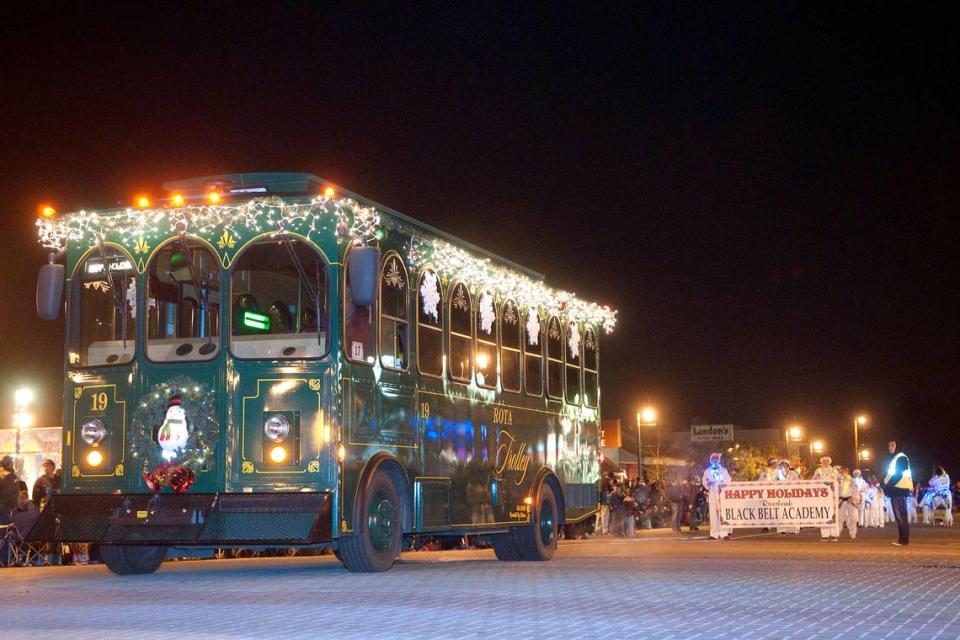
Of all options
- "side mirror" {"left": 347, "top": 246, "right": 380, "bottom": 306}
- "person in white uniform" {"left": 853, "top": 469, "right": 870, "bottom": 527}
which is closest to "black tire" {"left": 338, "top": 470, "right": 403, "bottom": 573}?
"side mirror" {"left": 347, "top": 246, "right": 380, "bottom": 306}

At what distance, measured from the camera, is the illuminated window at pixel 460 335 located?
618 inches

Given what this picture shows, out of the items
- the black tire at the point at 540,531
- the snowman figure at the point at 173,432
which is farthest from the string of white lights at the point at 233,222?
the black tire at the point at 540,531

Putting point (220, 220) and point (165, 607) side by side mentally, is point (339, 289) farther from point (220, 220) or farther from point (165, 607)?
point (165, 607)

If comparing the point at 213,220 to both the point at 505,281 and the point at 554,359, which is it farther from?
the point at 554,359

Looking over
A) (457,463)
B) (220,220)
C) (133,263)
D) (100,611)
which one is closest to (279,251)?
(220,220)

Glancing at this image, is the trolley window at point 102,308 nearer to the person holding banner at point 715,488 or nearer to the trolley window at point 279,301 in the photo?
the trolley window at point 279,301

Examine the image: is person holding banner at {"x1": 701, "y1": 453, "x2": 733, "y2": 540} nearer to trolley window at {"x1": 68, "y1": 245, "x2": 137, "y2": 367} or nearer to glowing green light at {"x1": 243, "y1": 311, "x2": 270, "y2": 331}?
glowing green light at {"x1": 243, "y1": 311, "x2": 270, "y2": 331}

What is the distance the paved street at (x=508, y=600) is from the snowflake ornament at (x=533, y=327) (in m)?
3.16

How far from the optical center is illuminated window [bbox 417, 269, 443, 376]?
14.9 metres

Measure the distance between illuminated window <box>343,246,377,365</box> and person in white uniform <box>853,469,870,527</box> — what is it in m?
17.1

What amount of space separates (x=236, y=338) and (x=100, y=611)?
12.9 ft

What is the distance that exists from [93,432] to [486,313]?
207 inches

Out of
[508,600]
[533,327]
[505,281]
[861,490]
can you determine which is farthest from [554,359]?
[861,490]

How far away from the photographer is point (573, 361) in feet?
64.7
